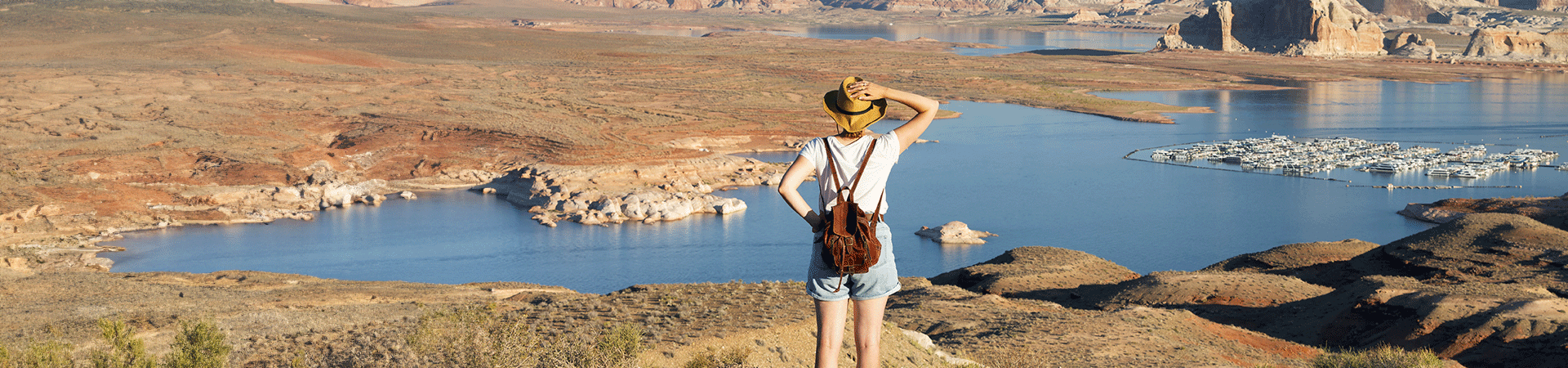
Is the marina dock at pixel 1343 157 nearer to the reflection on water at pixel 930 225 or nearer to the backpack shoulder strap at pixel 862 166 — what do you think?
the reflection on water at pixel 930 225

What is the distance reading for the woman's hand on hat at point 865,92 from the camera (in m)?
6.13

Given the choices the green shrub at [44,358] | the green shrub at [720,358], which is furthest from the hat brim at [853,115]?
the green shrub at [44,358]

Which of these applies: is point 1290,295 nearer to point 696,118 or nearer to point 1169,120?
point 696,118

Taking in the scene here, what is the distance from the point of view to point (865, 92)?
614 centimetres

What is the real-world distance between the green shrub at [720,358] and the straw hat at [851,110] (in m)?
4.10

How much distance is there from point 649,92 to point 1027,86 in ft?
129

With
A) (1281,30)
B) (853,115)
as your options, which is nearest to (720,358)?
(853,115)

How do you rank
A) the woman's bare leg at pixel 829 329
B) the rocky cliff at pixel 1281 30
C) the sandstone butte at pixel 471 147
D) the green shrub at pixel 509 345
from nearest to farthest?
the woman's bare leg at pixel 829 329 < the green shrub at pixel 509 345 < the sandstone butte at pixel 471 147 < the rocky cliff at pixel 1281 30

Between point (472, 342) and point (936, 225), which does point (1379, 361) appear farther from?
point (936, 225)

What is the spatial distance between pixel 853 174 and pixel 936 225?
42380mm

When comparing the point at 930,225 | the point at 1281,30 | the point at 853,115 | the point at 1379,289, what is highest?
the point at 1281,30

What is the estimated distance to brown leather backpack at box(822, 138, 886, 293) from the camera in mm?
6070

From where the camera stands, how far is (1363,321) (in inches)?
799

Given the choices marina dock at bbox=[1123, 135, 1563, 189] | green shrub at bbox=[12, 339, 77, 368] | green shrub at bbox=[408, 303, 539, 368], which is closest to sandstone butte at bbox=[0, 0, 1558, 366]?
green shrub at bbox=[408, 303, 539, 368]
